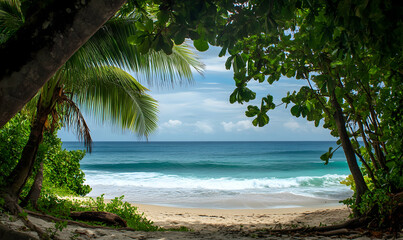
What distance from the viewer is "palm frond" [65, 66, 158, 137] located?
6645 millimetres

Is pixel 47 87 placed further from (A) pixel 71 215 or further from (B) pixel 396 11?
(B) pixel 396 11

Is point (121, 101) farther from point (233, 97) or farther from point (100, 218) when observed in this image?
point (233, 97)

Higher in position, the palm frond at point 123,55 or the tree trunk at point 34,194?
the palm frond at point 123,55

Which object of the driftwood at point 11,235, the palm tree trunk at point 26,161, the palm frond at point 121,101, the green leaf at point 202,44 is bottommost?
the driftwood at point 11,235

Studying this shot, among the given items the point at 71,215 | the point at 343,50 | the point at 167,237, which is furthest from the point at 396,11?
the point at 71,215

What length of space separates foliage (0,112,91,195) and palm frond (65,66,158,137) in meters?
1.11

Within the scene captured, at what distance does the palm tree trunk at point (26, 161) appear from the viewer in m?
4.73

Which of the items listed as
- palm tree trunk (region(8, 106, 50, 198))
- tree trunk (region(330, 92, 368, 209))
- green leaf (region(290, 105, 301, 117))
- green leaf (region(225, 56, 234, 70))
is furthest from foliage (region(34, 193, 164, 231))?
green leaf (region(225, 56, 234, 70))

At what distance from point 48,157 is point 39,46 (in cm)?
574

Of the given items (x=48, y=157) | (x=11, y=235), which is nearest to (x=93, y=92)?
(x=48, y=157)

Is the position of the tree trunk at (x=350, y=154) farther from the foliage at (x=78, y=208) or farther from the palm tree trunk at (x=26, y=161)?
the palm tree trunk at (x=26, y=161)

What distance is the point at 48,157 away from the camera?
661 cm

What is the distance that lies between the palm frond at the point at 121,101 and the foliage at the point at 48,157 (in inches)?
43.8

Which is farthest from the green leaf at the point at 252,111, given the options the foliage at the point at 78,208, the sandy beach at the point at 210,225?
the foliage at the point at 78,208
